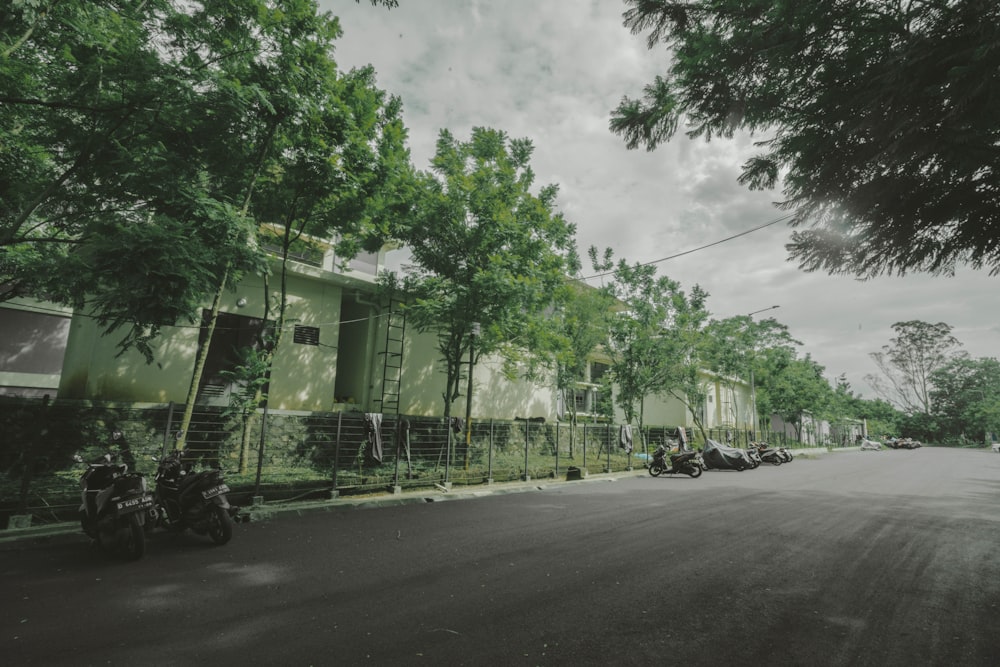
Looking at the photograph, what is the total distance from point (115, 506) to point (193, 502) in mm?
919

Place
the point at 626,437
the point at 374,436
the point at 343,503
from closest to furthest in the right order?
the point at 343,503
the point at 374,436
the point at 626,437

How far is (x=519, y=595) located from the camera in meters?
3.93

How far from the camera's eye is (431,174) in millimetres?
13602

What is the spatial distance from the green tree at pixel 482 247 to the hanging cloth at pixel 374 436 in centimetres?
335

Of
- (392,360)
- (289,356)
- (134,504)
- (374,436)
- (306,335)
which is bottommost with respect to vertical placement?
(134,504)

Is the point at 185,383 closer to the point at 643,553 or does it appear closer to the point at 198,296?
the point at 198,296

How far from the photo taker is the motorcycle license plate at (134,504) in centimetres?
499

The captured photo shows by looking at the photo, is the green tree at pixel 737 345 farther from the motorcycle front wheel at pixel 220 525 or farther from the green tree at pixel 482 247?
the motorcycle front wheel at pixel 220 525

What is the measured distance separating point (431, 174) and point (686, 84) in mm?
10508

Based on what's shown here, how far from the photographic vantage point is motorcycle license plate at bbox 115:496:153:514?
499cm

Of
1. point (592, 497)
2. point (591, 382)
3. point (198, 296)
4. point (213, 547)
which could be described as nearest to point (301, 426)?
point (198, 296)

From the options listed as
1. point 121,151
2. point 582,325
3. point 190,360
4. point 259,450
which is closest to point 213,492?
point 259,450

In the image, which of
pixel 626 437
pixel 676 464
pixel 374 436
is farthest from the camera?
pixel 626 437

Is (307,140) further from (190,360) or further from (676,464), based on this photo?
(676,464)
